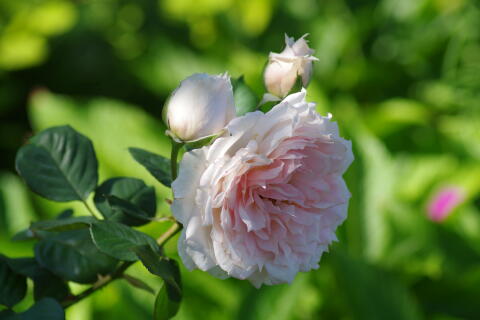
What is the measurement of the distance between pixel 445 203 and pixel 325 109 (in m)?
0.41

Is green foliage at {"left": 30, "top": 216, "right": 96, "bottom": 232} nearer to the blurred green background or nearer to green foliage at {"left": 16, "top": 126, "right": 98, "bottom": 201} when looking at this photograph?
green foliage at {"left": 16, "top": 126, "right": 98, "bottom": 201}

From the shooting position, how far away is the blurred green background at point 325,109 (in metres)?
1.35

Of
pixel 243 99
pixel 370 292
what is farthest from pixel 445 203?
pixel 243 99

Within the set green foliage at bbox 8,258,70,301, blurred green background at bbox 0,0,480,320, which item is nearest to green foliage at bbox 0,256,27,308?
green foliage at bbox 8,258,70,301

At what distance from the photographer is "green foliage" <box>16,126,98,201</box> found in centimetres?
61

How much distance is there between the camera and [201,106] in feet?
1.57

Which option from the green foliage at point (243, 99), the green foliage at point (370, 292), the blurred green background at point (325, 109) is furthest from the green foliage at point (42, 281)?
the green foliage at point (370, 292)

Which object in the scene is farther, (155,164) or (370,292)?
(370,292)

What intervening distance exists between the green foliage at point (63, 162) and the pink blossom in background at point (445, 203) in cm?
111

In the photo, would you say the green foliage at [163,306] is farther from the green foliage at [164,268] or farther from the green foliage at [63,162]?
the green foliage at [63,162]

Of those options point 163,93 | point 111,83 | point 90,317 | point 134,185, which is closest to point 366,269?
point 90,317

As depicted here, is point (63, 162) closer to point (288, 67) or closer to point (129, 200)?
point (129, 200)

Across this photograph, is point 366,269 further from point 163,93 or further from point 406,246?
point 163,93

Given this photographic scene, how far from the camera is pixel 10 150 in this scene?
2.04 meters
